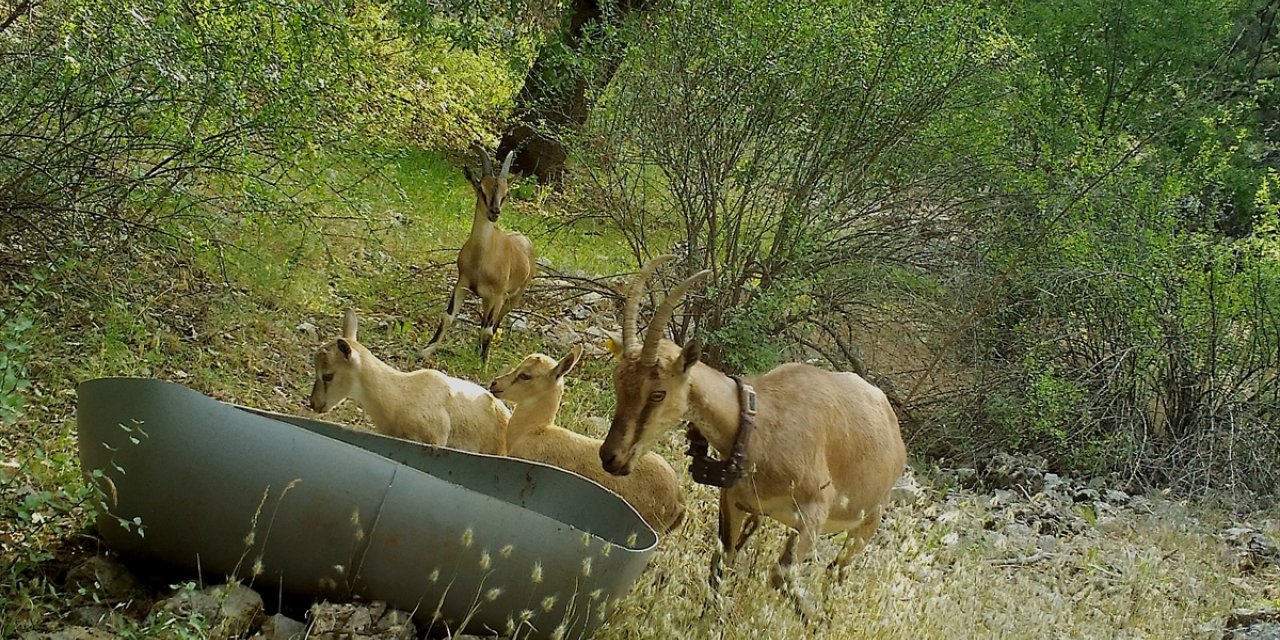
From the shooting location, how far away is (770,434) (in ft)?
17.8

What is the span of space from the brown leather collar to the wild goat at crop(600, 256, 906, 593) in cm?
1

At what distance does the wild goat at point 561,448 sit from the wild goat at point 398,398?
23cm

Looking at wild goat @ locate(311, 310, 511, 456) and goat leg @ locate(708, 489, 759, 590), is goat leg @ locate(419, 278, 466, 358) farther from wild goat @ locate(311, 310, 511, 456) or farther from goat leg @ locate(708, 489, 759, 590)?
goat leg @ locate(708, 489, 759, 590)

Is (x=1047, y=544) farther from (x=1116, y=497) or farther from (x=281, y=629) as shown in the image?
(x=281, y=629)

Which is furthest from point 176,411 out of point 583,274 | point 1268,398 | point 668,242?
point 1268,398

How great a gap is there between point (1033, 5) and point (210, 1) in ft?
32.7

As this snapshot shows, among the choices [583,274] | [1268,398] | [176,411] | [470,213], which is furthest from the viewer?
[470,213]

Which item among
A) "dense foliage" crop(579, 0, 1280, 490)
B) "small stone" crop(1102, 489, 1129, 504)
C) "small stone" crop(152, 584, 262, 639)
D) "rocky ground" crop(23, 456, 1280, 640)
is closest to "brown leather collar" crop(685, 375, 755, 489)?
"rocky ground" crop(23, 456, 1280, 640)

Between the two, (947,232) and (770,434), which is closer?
(770,434)

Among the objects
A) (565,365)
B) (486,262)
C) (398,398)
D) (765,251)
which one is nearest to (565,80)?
(486,262)

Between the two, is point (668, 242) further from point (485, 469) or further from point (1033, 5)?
point (1033, 5)

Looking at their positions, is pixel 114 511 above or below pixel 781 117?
below

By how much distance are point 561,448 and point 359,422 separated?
210 cm

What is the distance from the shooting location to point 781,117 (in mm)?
9297
